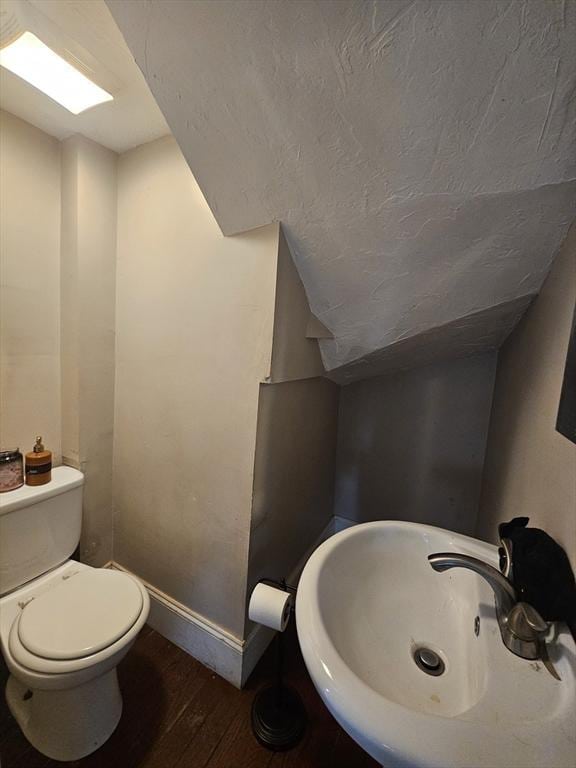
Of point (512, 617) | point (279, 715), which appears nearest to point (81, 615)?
point (279, 715)

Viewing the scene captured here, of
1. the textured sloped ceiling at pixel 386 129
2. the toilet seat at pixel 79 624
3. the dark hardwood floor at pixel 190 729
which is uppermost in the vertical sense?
the textured sloped ceiling at pixel 386 129

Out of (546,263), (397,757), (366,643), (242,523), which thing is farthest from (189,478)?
(546,263)

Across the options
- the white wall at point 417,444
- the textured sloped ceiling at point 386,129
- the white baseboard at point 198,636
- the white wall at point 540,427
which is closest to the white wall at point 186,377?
Answer: the white baseboard at point 198,636

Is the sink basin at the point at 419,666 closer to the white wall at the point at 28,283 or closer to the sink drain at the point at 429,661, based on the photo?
the sink drain at the point at 429,661

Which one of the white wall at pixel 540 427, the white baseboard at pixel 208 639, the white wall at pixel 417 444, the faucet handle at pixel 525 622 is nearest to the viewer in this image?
the faucet handle at pixel 525 622

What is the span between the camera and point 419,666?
724 mm

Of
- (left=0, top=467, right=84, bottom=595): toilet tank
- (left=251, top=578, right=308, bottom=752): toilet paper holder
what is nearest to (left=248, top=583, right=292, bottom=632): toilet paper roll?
(left=251, top=578, right=308, bottom=752): toilet paper holder

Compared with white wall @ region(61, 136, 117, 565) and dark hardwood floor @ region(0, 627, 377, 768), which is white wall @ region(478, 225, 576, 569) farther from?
white wall @ region(61, 136, 117, 565)

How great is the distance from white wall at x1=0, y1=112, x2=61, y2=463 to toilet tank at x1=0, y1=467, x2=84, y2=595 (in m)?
0.26

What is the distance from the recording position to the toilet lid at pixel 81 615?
94cm

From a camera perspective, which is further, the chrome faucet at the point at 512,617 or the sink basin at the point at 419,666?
the chrome faucet at the point at 512,617

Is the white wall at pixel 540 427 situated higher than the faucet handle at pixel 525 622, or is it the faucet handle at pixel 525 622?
the white wall at pixel 540 427

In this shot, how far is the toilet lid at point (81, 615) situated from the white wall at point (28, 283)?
25.0 inches

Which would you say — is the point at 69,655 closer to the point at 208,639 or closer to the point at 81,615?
the point at 81,615
